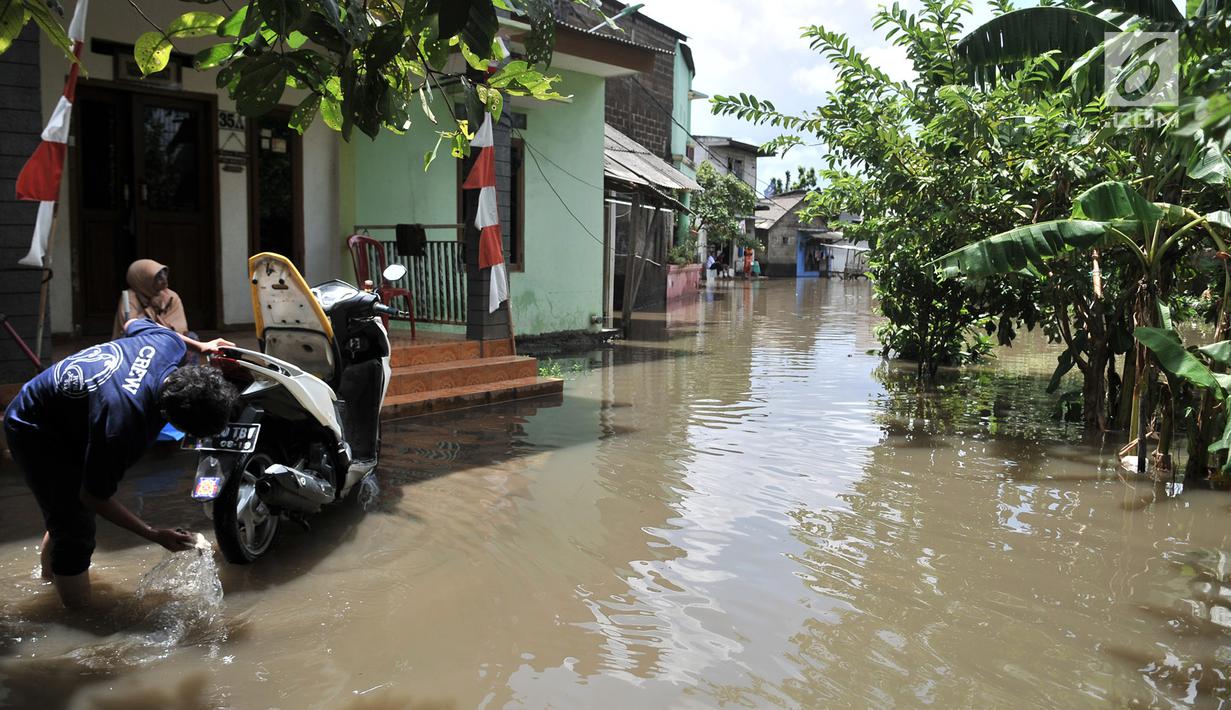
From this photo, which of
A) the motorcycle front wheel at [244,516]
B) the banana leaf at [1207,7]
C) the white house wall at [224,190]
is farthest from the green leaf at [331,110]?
the banana leaf at [1207,7]

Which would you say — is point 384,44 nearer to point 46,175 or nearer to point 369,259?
point 46,175

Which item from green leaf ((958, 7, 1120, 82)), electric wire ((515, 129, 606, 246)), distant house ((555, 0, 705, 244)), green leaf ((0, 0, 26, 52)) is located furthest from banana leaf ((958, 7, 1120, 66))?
distant house ((555, 0, 705, 244))

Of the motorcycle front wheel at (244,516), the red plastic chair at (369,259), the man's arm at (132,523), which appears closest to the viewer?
the man's arm at (132,523)

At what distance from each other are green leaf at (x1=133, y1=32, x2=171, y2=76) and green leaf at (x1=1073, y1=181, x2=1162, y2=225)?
560 centimetres

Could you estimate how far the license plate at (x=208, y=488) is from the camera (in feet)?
13.2

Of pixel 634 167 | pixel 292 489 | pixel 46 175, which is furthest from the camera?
pixel 634 167

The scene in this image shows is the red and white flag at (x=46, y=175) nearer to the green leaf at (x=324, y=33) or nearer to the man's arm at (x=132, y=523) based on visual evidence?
Answer: the man's arm at (x=132, y=523)

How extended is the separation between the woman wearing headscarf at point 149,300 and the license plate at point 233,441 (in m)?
1.77

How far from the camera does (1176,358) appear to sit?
5.99 meters

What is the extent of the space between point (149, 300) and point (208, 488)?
8.01ft

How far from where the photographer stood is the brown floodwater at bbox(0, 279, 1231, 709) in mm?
3457

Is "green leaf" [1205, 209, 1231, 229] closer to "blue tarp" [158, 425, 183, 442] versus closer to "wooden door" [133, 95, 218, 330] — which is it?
"blue tarp" [158, 425, 183, 442]

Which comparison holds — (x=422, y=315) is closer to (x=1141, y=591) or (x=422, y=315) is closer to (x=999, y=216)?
(x=999, y=216)

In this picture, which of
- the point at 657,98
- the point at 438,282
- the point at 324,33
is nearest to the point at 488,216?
the point at 438,282
